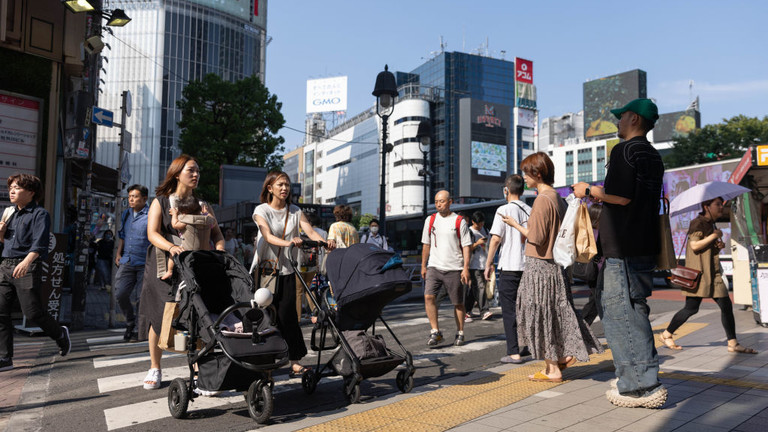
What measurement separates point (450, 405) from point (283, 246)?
74.4 inches

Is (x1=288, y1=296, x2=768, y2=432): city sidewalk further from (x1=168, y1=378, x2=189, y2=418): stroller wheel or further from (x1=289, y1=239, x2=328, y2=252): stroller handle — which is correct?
(x1=289, y1=239, x2=328, y2=252): stroller handle

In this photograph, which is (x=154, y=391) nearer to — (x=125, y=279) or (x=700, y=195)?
(x=125, y=279)

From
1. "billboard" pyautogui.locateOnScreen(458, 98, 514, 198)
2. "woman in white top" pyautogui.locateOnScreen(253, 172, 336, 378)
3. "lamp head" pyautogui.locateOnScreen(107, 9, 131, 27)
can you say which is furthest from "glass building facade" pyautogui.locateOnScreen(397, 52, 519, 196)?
"woman in white top" pyautogui.locateOnScreen(253, 172, 336, 378)

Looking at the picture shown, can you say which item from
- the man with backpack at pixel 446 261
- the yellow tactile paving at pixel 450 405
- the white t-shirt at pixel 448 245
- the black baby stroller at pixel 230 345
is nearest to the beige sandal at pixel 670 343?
the yellow tactile paving at pixel 450 405

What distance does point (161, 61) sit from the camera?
231 feet

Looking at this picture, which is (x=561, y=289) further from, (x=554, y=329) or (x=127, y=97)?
(x=127, y=97)

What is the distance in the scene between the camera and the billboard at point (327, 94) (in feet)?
346

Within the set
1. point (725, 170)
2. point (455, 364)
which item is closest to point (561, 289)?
point (455, 364)

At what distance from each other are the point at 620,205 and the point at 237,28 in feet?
252

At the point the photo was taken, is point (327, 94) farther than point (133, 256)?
Yes

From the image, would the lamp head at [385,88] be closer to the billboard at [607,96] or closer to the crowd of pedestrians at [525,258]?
the crowd of pedestrians at [525,258]

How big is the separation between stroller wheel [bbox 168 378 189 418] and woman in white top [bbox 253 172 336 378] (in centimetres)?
107

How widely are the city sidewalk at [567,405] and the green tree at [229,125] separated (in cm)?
3169

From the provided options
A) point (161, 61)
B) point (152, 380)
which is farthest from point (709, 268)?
point (161, 61)
